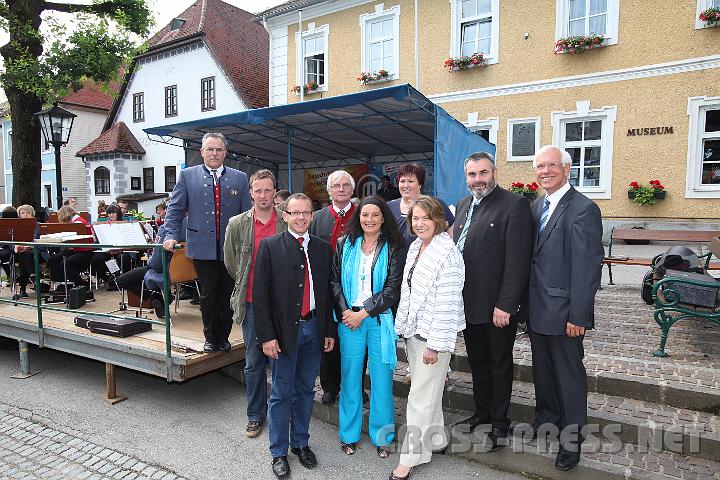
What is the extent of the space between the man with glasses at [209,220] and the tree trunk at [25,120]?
680 cm

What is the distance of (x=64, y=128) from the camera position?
331 inches

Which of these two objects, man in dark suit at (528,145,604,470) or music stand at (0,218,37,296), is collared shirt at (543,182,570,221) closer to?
man in dark suit at (528,145,604,470)

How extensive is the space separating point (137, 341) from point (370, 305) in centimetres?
248

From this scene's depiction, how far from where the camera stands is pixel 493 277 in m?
3.04

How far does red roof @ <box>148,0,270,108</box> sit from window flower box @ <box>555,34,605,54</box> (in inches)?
498

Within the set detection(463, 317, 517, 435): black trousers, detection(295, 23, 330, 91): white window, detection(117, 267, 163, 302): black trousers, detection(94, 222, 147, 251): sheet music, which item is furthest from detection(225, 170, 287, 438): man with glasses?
detection(295, 23, 330, 91): white window

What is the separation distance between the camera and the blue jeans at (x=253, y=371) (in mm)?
3580

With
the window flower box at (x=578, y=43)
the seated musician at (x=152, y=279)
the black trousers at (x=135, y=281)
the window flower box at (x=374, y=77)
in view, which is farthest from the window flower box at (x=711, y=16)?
the black trousers at (x=135, y=281)

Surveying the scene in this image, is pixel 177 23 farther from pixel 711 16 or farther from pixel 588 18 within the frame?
pixel 711 16

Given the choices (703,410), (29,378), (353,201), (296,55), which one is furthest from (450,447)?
(296,55)

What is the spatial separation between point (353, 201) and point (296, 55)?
44.9 ft

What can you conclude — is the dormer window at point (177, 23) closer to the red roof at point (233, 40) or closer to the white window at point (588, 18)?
the red roof at point (233, 40)

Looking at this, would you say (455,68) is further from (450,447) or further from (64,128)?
(450,447)

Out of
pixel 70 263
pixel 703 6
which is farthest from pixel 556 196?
pixel 703 6
